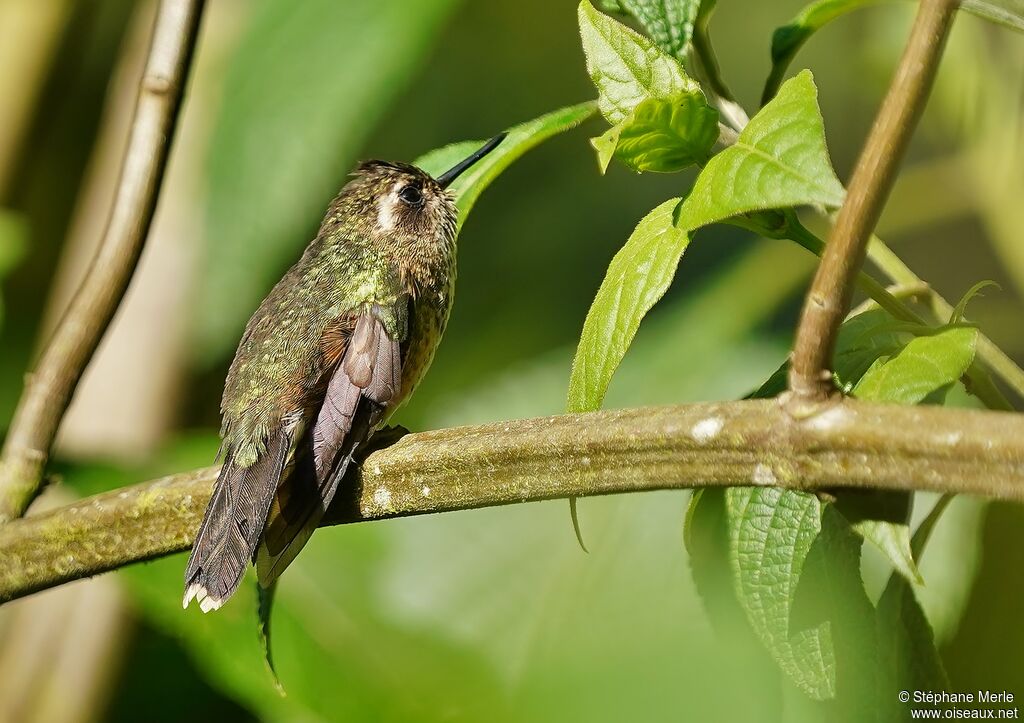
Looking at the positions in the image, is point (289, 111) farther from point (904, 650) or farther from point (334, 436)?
point (904, 650)

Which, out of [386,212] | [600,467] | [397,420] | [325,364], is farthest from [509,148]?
[397,420]

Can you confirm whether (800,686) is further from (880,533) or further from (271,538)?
(271,538)

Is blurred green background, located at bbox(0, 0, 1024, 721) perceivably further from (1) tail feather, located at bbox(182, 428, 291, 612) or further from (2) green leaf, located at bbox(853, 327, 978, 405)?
(2) green leaf, located at bbox(853, 327, 978, 405)

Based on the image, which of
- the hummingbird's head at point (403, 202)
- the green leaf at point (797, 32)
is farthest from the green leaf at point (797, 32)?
the hummingbird's head at point (403, 202)

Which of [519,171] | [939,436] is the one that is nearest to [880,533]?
[939,436]

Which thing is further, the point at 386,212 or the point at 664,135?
the point at 386,212

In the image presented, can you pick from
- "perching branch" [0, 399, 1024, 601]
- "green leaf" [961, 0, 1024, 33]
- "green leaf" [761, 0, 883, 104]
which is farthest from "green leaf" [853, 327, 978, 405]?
"green leaf" [761, 0, 883, 104]

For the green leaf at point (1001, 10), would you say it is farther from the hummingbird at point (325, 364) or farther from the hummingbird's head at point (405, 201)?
the hummingbird's head at point (405, 201)
